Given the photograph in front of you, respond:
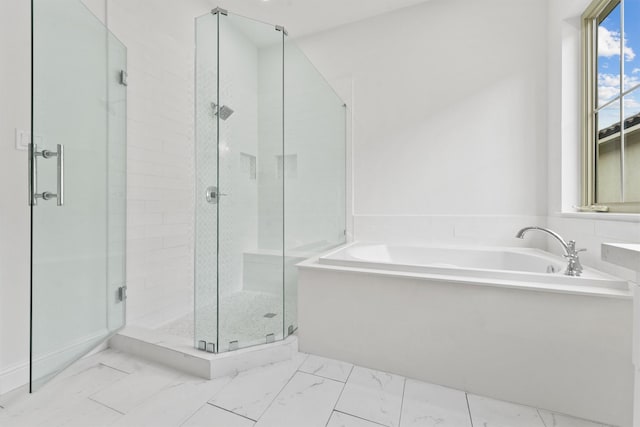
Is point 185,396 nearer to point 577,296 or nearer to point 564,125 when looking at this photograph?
point 577,296

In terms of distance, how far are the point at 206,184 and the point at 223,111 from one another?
1.33 feet

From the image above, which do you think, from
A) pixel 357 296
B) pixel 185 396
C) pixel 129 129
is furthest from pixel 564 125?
pixel 129 129

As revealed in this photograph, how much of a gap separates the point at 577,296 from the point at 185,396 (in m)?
1.78

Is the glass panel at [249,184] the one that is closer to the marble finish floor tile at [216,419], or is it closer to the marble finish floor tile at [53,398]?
the marble finish floor tile at [216,419]

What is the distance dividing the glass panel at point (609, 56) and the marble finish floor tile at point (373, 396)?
6.70 ft

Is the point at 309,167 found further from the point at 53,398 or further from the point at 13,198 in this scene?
the point at 53,398

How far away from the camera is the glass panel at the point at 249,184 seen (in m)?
1.54

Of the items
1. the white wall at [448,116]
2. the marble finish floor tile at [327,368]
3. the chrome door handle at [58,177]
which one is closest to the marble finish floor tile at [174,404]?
the marble finish floor tile at [327,368]

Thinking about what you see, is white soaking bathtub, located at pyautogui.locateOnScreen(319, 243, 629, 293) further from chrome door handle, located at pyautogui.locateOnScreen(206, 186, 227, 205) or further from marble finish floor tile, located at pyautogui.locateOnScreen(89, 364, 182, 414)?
marble finish floor tile, located at pyautogui.locateOnScreen(89, 364, 182, 414)

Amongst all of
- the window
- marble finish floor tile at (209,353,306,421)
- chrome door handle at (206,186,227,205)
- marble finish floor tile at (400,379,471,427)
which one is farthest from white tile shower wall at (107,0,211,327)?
the window

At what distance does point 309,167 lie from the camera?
2.11 metres

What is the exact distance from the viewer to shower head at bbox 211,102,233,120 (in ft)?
4.88

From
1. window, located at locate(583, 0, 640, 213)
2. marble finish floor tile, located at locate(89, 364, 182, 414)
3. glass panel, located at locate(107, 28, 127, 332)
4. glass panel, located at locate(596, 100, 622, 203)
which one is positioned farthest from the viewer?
glass panel, located at locate(107, 28, 127, 332)

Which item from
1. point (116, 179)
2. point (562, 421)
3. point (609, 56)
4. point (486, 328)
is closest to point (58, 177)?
point (116, 179)
